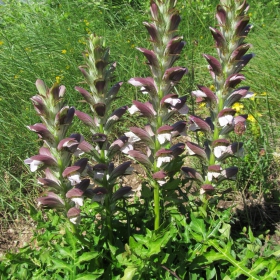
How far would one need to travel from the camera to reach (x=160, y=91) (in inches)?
80.4

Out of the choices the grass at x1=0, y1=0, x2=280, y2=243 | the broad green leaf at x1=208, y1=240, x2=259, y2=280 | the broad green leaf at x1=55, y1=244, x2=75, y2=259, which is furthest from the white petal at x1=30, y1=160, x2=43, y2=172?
the grass at x1=0, y1=0, x2=280, y2=243

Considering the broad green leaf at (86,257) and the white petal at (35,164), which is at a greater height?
the white petal at (35,164)

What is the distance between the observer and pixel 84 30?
607cm

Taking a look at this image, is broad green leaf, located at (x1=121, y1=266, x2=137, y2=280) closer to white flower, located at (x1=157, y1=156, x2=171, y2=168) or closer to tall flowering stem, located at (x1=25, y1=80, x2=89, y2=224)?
tall flowering stem, located at (x1=25, y1=80, x2=89, y2=224)

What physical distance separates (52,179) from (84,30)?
15.4ft

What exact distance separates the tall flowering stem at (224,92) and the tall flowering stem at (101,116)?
0.51 m

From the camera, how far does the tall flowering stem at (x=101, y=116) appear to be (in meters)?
1.98

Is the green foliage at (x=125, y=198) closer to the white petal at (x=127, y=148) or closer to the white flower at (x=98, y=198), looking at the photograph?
the white flower at (x=98, y=198)

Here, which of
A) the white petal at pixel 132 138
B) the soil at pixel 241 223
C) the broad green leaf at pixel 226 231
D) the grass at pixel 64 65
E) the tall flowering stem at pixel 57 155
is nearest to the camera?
the tall flowering stem at pixel 57 155

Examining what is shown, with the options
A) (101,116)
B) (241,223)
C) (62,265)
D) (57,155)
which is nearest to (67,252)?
(62,265)

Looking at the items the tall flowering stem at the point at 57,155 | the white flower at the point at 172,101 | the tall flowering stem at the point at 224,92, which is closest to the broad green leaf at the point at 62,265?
the tall flowering stem at the point at 57,155

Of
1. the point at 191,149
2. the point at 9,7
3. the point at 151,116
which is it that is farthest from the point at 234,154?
the point at 9,7

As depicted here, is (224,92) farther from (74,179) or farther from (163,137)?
(74,179)

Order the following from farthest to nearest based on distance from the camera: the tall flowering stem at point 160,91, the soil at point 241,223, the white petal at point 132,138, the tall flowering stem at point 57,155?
the soil at point 241,223
the white petal at point 132,138
the tall flowering stem at point 160,91
the tall flowering stem at point 57,155
